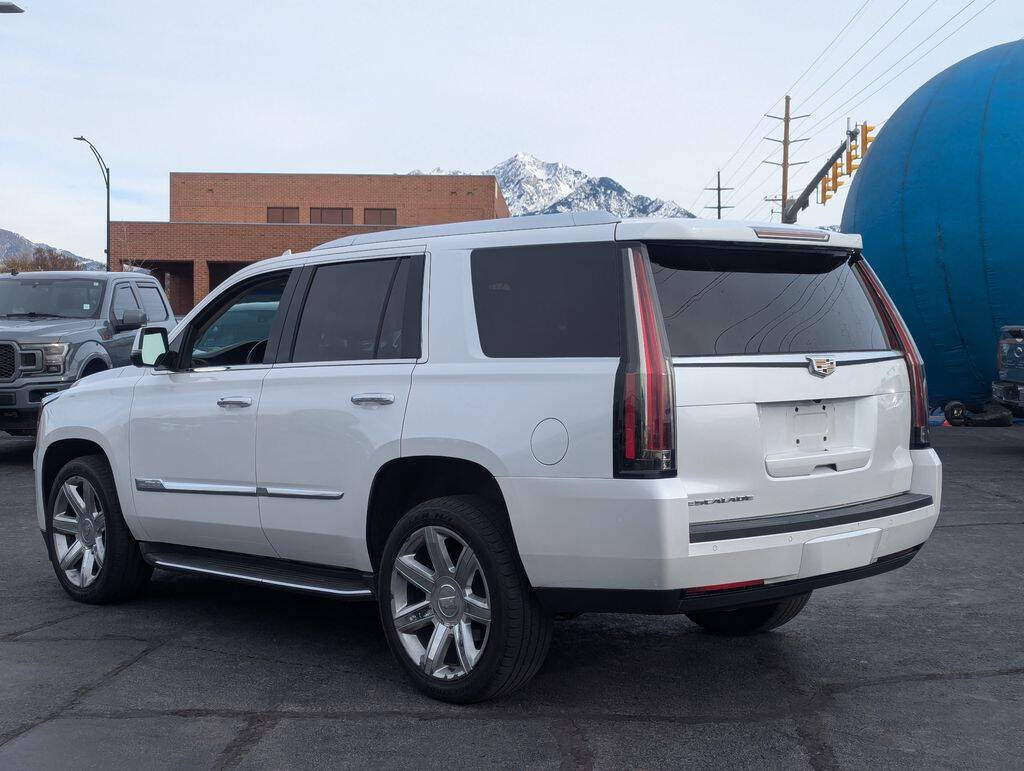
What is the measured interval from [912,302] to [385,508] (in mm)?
11664

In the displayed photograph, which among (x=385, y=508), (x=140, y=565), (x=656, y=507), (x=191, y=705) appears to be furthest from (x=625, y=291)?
(x=140, y=565)

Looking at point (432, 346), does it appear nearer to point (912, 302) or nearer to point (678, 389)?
point (678, 389)

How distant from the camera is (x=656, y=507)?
4.01 meters

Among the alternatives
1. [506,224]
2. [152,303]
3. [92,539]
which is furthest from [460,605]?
[152,303]

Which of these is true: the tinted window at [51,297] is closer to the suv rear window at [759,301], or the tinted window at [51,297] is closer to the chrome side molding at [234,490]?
the chrome side molding at [234,490]

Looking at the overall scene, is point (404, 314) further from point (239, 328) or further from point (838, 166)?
point (838, 166)

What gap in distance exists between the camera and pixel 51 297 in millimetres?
13758

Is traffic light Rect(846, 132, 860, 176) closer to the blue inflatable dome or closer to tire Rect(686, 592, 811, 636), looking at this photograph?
the blue inflatable dome

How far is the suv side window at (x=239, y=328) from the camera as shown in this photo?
18.9ft

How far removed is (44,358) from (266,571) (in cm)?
825

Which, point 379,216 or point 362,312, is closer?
point 362,312

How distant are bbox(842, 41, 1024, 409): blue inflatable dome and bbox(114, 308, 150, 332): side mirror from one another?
31.1ft

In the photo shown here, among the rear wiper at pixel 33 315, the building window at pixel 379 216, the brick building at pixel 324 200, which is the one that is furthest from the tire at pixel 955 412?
the building window at pixel 379 216

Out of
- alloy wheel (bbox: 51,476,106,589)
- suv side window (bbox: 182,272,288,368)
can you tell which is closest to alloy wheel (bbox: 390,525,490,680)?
suv side window (bbox: 182,272,288,368)
